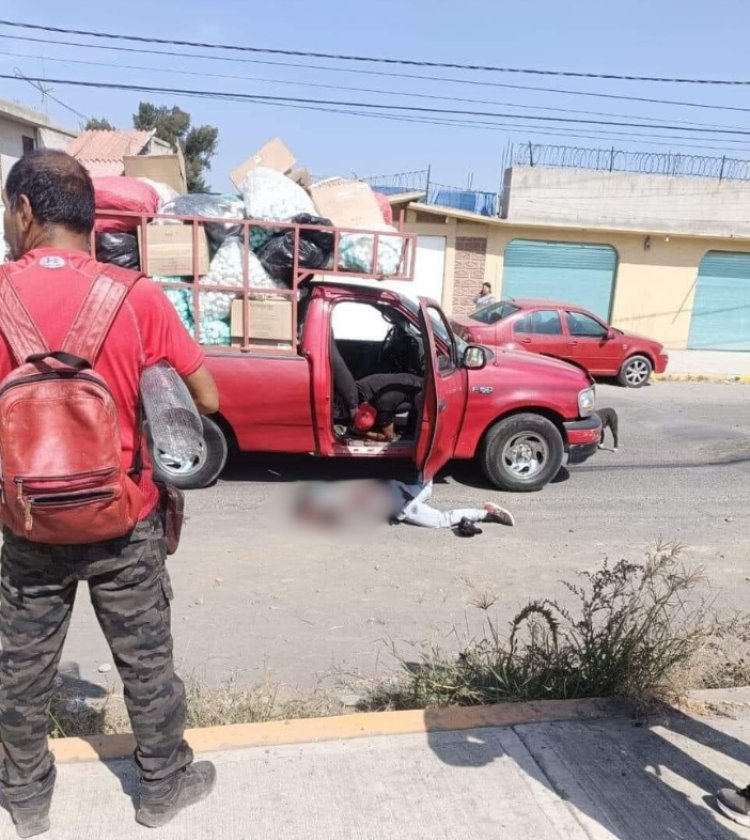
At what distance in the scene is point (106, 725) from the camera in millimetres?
2912

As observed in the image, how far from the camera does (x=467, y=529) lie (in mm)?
5578

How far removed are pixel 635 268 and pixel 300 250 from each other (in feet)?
50.9

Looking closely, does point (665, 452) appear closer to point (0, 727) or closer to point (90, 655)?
point (90, 655)

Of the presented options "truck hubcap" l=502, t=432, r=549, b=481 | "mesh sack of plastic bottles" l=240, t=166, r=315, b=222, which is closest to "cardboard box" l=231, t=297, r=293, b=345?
"mesh sack of plastic bottles" l=240, t=166, r=315, b=222

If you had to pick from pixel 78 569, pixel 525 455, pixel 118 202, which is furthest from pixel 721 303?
pixel 78 569

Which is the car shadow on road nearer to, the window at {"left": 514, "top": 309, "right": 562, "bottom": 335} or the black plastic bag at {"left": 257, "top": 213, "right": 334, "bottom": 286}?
the black plastic bag at {"left": 257, "top": 213, "right": 334, "bottom": 286}

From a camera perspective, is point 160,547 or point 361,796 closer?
point 160,547

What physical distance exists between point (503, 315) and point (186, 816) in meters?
10.5

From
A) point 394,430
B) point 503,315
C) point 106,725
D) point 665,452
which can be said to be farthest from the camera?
point 503,315

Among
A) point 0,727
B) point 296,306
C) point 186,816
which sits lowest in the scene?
point 186,816

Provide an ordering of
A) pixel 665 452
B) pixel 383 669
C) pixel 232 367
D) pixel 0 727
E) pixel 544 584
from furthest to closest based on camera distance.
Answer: pixel 665 452 → pixel 232 367 → pixel 544 584 → pixel 383 669 → pixel 0 727

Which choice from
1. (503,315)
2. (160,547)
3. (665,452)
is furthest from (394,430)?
(503,315)

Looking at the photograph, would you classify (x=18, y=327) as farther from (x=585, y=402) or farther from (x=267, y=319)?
(x=585, y=402)

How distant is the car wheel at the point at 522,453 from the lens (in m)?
6.46
